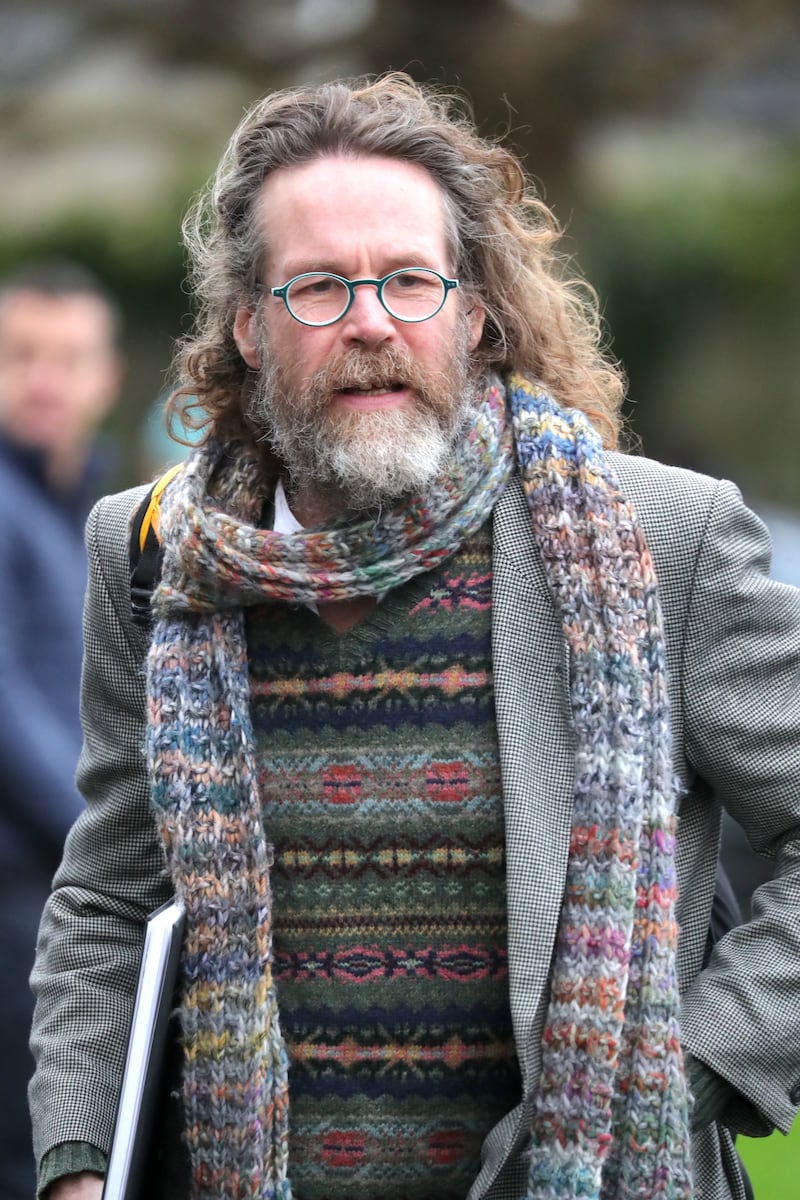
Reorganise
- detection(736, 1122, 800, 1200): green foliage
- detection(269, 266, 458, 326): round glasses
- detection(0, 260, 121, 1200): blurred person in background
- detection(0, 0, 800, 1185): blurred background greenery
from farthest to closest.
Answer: detection(0, 0, 800, 1185): blurred background greenery, detection(736, 1122, 800, 1200): green foliage, detection(0, 260, 121, 1200): blurred person in background, detection(269, 266, 458, 326): round glasses

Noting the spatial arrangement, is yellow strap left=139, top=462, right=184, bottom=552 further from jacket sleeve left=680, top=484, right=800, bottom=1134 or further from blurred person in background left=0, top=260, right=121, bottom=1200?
blurred person in background left=0, top=260, right=121, bottom=1200

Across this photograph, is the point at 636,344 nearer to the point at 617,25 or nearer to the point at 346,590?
the point at 617,25

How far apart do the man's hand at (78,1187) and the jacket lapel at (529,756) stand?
68cm

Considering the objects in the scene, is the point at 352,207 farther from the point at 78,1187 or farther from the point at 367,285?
the point at 78,1187

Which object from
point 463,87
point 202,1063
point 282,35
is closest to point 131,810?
point 202,1063

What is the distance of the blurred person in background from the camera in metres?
3.29

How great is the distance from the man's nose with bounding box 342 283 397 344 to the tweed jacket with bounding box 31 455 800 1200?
31 cm

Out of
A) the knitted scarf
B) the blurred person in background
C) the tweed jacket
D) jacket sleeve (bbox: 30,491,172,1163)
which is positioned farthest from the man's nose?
the blurred person in background

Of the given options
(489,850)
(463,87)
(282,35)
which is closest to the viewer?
(489,850)

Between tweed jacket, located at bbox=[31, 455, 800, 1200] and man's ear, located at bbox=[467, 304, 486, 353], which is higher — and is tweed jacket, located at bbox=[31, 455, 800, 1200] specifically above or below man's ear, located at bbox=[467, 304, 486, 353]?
below

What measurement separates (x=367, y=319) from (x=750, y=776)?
0.86 metres

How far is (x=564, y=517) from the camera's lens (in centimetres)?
209

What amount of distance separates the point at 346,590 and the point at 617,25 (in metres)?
6.98

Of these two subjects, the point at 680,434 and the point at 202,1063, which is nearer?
the point at 202,1063
